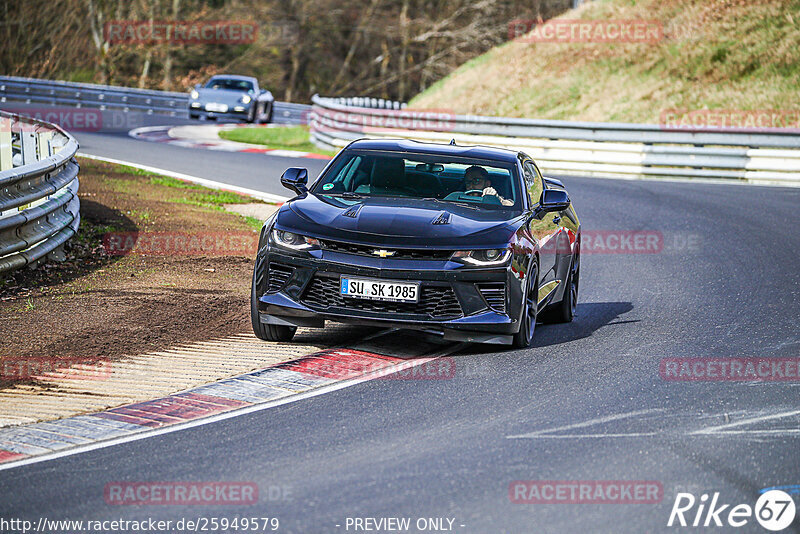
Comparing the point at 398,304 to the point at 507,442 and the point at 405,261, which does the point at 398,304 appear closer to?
the point at 405,261

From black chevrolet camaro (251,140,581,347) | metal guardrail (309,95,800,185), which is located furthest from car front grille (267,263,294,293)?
metal guardrail (309,95,800,185)

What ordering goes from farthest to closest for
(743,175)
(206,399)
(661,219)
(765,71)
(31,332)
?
(765,71) < (743,175) < (661,219) < (31,332) < (206,399)

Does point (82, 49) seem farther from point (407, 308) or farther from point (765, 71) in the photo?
point (407, 308)

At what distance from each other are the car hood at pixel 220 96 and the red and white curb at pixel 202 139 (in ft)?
3.13

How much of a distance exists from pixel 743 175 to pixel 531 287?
1624 centimetres

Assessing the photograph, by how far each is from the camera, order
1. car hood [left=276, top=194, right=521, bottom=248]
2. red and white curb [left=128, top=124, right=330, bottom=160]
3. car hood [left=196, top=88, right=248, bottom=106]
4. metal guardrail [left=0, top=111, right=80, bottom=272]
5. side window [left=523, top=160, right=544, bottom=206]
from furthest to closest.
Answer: car hood [left=196, top=88, right=248, bottom=106], red and white curb [left=128, top=124, right=330, bottom=160], metal guardrail [left=0, top=111, right=80, bottom=272], side window [left=523, top=160, right=544, bottom=206], car hood [left=276, top=194, right=521, bottom=248]

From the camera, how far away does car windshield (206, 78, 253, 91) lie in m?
37.4

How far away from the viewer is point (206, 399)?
7.02 metres

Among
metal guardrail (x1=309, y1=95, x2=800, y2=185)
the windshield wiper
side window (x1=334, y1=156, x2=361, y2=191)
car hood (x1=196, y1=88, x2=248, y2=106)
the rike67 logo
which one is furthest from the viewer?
car hood (x1=196, y1=88, x2=248, y2=106)

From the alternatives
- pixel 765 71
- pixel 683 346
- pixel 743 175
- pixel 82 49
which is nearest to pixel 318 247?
pixel 683 346

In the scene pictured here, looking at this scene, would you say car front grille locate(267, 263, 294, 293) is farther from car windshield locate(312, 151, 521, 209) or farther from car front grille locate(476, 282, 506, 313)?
car front grille locate(476, 282, 506, 313)

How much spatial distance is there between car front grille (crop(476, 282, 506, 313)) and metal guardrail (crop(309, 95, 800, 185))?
1673cm

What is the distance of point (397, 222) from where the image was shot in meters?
8.12

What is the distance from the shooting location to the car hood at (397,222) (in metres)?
7.96
